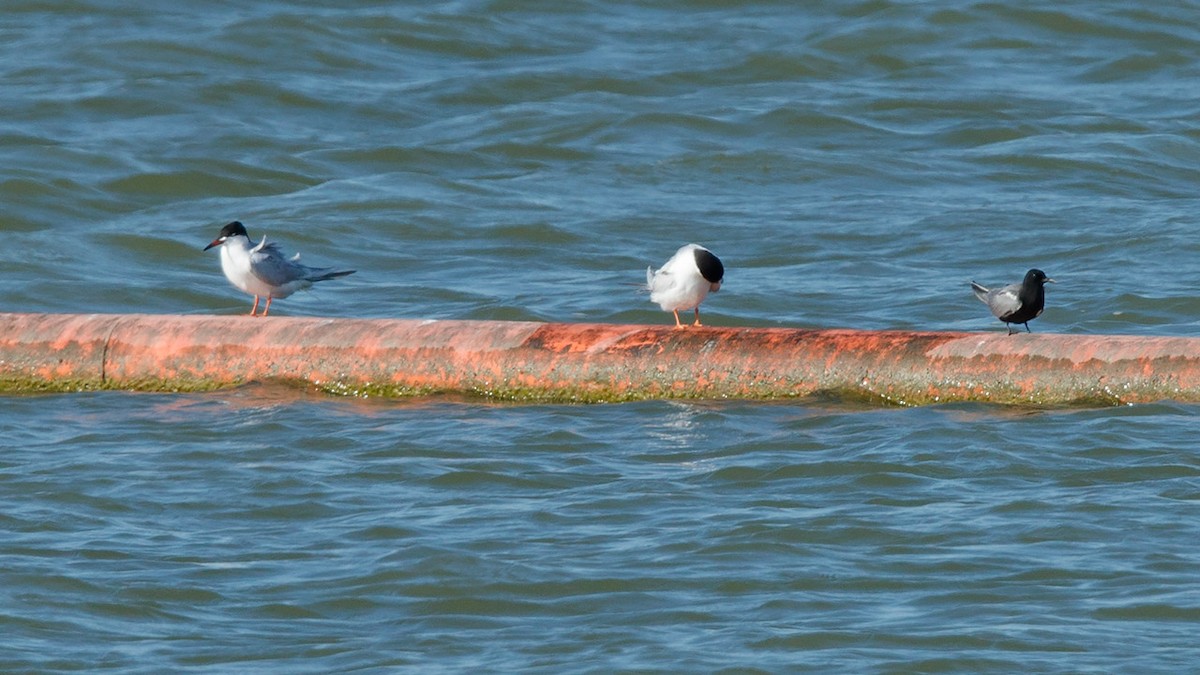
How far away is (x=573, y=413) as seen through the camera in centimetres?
912

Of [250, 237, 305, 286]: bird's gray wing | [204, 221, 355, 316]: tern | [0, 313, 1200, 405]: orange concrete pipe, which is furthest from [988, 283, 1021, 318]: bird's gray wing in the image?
[250, 237, 305, 286]: bird's gray wing

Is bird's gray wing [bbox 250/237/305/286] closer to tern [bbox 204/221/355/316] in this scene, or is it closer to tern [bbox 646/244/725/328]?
tern [bbox 204/221/355/316]

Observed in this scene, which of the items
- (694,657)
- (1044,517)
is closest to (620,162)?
(1044,517)

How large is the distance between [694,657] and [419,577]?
4.06ft

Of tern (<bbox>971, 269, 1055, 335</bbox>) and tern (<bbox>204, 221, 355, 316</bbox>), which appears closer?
tern (<bbox>971, 269, 1055, 335</bbox>)

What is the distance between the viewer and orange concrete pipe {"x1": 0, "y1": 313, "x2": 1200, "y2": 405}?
862 centimetres

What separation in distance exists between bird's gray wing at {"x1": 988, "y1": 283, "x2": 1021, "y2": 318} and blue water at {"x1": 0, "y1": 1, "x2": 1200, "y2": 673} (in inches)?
39.9

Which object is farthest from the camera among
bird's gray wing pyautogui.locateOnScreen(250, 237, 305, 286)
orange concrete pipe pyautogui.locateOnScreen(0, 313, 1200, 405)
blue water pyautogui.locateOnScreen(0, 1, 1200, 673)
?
bird's gray wing pyautogui.locateOnScreen(250, 237, 305, 286)

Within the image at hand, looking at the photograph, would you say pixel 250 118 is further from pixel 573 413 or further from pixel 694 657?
pixel 694 657

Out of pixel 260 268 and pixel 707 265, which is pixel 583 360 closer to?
pixel 707 265

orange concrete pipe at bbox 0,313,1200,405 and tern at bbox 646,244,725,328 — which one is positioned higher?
tern at bbox 646,244,725,328

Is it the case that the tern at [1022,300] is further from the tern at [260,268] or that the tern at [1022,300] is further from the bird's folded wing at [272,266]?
the bird's folded wing at [272,266]

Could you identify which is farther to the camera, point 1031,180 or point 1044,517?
point 1031,180

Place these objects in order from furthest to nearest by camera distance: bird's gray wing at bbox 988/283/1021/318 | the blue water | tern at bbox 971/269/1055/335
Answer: bird's gray wing at bbox 988/283/1021/318 < tern at bbox 971/269/1055/335 < the blue water
